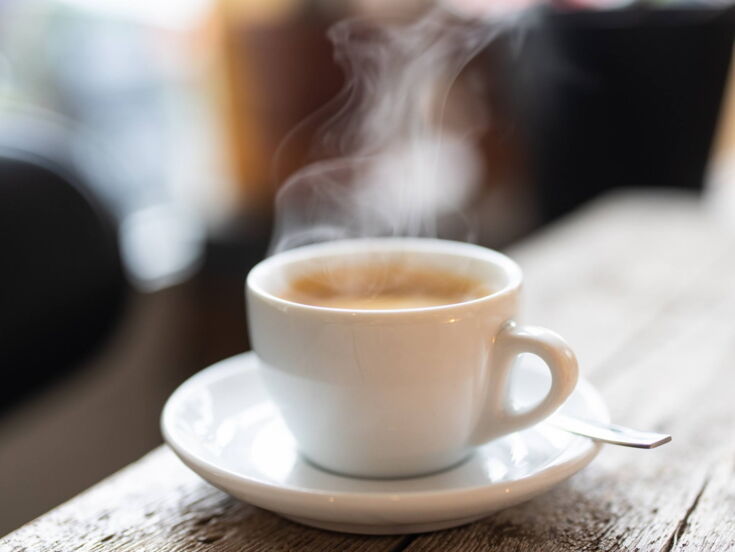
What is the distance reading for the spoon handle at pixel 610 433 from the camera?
46 centimetres

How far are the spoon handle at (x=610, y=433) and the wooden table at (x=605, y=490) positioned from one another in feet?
0.16

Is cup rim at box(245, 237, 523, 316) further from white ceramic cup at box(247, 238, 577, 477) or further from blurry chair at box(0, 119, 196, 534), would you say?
blurry chair at box(0, 119, 196, 534)

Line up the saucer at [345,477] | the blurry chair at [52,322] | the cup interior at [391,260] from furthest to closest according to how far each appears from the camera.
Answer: the blurry chair at [52,322], the cup interior at [391,260], the saucer at [345,477]

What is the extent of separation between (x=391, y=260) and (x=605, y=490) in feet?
0.73

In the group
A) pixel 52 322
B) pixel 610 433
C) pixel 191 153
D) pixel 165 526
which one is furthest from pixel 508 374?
pixel 191 153

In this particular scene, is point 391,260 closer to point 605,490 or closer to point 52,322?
point 605,490

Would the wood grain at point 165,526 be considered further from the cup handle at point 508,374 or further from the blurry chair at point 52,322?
the blurry chair at point 52,322

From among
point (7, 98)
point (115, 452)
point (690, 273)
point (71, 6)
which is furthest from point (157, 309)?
point (690, 273)

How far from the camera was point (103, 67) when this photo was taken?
101 inches

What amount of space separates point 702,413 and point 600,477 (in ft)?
0.49

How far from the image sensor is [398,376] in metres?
0.46

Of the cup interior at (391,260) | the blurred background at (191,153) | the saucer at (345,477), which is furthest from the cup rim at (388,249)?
the blurred background at (191,153)

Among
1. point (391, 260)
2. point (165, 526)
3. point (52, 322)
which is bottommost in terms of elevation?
point (52, 322)

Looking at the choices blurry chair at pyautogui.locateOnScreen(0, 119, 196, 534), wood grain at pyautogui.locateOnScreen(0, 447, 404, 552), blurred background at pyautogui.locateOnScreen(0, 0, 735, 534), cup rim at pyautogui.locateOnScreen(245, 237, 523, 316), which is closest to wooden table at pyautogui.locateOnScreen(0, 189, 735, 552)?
wood grain at pyautogui.locateOnScreen(0, 447, 404, 552)
